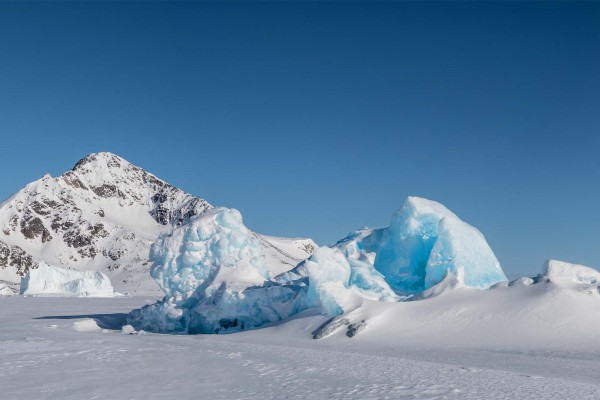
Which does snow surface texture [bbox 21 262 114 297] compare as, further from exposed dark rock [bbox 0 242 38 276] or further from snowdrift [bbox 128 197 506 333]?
snowdrift [bbox 128 197 506 333]

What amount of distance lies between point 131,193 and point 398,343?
149m

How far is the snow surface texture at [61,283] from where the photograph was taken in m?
70.2

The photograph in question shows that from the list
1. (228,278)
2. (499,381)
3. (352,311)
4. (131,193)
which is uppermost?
(131,193)

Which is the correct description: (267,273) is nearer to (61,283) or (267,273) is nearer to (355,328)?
(355,328)

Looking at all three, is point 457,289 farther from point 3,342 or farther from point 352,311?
point 3,342

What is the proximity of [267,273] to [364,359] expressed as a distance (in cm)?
1558

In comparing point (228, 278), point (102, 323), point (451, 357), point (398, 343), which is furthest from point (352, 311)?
point (102, 323)

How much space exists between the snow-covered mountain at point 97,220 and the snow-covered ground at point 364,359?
84.6 m

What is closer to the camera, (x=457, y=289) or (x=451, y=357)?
(x=451, y=357)

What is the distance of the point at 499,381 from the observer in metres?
10.3

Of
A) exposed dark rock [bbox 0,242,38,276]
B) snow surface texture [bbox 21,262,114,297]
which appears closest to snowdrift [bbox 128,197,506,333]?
snow surface texture [bbox 21,262,114,297]

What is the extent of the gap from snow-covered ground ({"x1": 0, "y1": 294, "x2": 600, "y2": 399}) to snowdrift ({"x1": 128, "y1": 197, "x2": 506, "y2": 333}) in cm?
255

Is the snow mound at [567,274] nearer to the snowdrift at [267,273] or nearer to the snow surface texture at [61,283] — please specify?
the snowdrift at [267,273]

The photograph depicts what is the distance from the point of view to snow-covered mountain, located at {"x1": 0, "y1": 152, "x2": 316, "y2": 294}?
387ft
